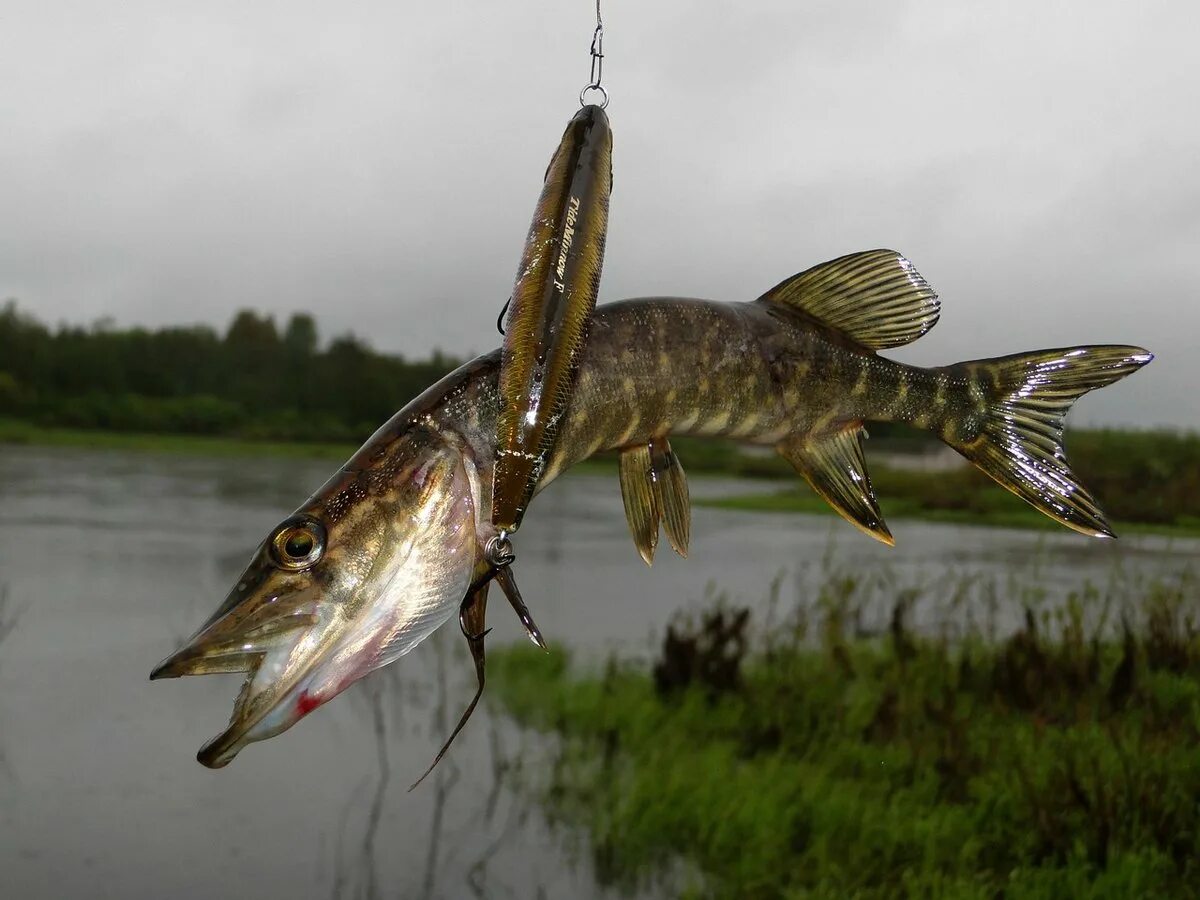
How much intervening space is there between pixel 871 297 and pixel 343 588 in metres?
0.92

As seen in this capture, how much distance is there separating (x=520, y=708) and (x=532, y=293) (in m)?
10.9

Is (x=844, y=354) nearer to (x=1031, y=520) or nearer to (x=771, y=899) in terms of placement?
(x=771, y=899)

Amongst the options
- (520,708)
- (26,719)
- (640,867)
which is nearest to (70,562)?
(26,719)

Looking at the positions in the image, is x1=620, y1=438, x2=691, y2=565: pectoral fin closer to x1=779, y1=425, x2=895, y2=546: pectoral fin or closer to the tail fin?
x1=779, y1=425, x2=895, y2=546: pectoral fin

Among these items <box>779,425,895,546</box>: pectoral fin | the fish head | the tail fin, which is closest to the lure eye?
the fish head

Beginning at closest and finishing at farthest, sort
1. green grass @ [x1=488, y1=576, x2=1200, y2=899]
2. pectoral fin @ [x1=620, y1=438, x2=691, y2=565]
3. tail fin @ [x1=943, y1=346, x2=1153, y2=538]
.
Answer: pectoral fin @ [x1=620, y1=438, x2=691, y2=565] → tail fin @ [x1=943, y1=346, x2=1153, y2=538] → green grass @ [x1=488, y1=576, x2=1200, y2=899]

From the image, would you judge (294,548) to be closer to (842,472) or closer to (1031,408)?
(842,472)

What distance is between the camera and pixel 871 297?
66.3 inches

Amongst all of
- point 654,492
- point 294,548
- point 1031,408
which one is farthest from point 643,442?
point 1031,408

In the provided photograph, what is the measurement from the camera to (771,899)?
714 cm

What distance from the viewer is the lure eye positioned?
127cm

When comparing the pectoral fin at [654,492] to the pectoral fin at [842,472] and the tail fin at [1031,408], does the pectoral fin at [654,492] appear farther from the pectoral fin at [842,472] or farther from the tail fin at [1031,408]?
the tail fin at [1031,408]

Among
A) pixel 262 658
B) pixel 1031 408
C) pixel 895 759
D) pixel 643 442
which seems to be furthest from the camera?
pixel 895 759

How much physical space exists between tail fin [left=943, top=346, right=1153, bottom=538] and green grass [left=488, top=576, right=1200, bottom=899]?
5009 millimetres
